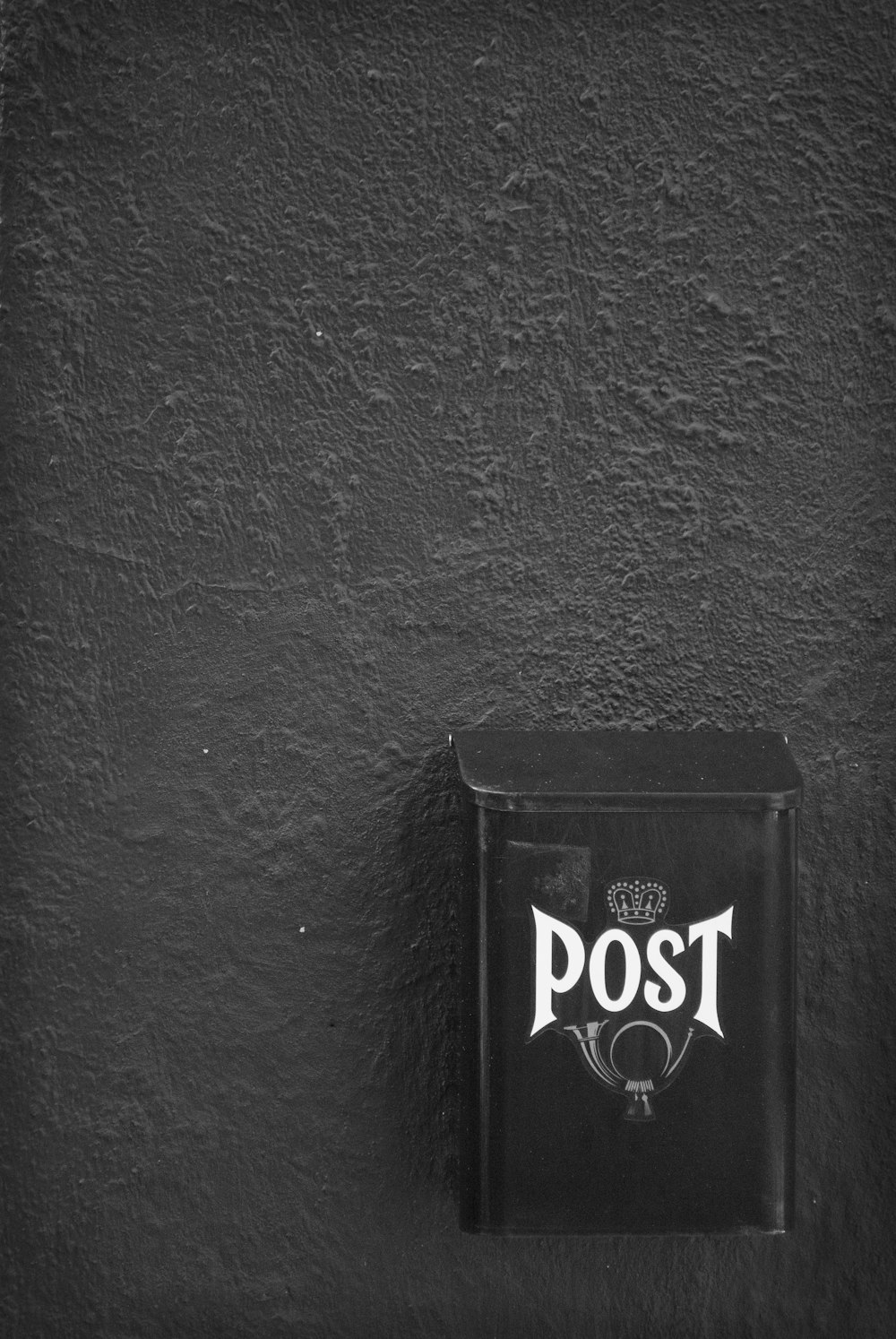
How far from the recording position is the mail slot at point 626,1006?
1093 millimetres

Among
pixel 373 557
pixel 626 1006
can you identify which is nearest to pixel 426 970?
pixel 626 1006

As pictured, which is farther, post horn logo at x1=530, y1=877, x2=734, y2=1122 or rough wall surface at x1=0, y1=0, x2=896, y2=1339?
rough wall surface at x1=0, y1=0, x2=896, y2=1339

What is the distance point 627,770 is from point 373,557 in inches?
16.4

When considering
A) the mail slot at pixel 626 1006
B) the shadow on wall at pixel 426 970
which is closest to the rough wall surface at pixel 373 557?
the shadow on wall at pixel 426 970

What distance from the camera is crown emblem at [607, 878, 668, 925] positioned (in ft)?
3.60

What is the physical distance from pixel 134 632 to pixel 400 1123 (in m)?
0.70

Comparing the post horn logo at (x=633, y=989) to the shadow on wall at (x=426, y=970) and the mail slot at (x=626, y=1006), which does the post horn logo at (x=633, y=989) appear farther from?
the shadow on wall at (x=426, y=970)

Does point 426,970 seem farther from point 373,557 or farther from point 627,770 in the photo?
point 373,557

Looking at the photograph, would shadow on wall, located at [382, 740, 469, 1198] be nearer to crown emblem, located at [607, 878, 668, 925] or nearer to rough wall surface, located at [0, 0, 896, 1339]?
rough wall surface, located at [0, 0, 896, 1339]

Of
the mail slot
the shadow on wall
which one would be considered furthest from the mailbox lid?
the shadow on wall

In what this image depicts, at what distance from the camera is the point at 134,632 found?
4.17 ft

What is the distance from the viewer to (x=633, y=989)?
1101mm

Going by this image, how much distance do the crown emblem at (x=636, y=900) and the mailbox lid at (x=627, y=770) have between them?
0.08 meters

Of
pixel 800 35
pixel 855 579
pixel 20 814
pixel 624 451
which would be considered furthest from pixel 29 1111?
pixel 800 35
